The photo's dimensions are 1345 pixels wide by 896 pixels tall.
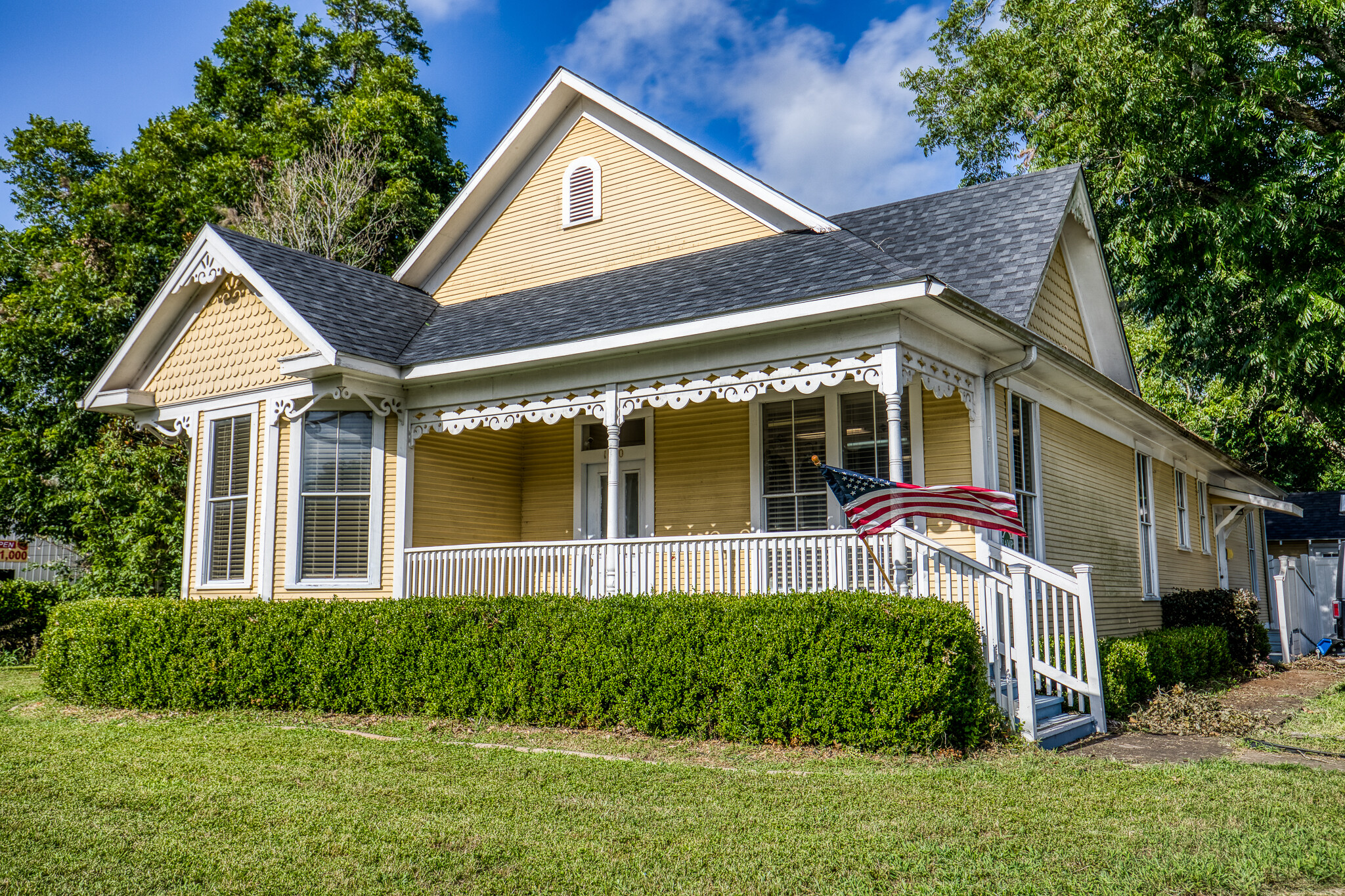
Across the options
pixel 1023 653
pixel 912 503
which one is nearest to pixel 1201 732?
pixel 1023 653

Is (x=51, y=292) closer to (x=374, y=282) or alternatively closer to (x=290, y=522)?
(x=374, y=282)

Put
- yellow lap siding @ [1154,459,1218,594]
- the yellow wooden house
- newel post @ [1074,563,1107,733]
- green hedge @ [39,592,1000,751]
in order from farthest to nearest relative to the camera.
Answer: yellow lap siding @ [1154,459,1218,594] → the yellow wooden house → newel post @ [1074,563,1107,733] → green hedge @ [39,592,1000,751]

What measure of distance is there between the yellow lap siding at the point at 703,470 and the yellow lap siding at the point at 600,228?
7.76 feet

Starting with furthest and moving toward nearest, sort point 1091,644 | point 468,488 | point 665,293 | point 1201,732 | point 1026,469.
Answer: point 468,488 → point 1026,469 → point 665,293 → point 1201,732 → point 1091,644

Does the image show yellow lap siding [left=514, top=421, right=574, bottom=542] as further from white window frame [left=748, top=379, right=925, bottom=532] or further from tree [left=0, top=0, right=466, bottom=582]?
tree [left=0, top=0, right=466, bottom=582]

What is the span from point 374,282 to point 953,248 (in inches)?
336

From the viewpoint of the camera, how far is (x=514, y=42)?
22453 mm

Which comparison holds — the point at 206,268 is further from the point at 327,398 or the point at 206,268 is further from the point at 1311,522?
the point at 1311,522

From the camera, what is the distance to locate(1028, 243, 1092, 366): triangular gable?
13164 mm

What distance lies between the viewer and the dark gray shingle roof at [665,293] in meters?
9.80

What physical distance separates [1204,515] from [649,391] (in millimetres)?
14719

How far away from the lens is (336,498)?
1254cm

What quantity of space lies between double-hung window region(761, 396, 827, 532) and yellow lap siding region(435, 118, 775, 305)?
2.49 m

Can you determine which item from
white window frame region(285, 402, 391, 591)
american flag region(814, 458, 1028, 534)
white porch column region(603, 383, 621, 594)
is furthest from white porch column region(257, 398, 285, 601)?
american flag region(814, 458, 1028, 534)
